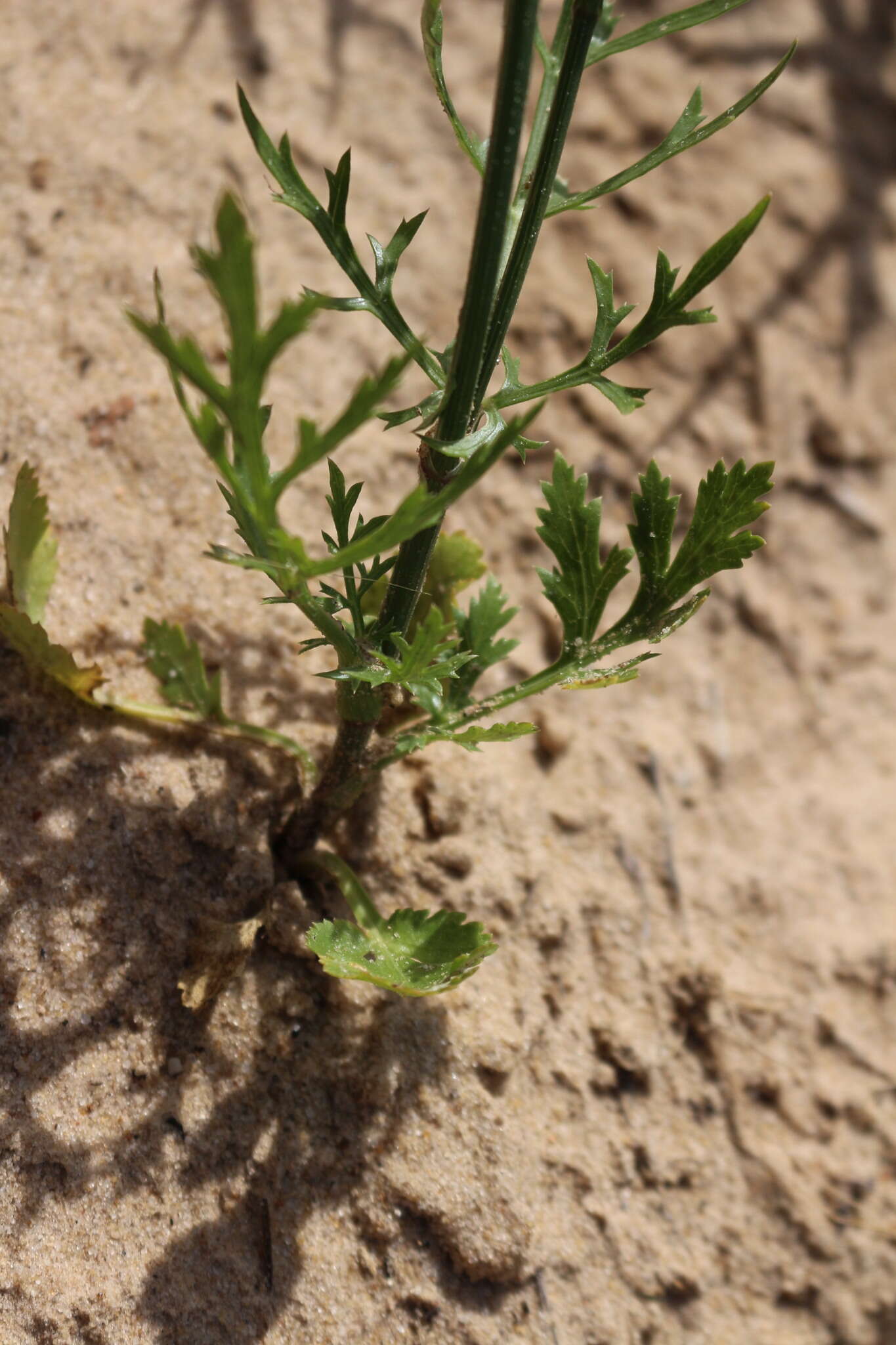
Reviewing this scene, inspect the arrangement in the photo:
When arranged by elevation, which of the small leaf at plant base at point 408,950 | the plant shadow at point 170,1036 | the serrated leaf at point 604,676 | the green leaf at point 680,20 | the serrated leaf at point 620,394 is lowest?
the plant shadow at point 170,1036

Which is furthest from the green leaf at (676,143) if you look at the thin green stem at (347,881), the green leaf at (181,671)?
the thin green stem at (347,881)

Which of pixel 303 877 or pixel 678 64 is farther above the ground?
pixel 678 64

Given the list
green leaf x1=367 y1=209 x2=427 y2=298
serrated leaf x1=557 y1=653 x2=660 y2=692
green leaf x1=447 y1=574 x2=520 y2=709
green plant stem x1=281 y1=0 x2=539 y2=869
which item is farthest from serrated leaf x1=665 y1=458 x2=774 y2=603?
green leaf x1=367 y1=209 x2=427 y2=298

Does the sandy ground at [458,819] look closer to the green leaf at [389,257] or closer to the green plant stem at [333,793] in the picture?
the green plant stem at [333,793]

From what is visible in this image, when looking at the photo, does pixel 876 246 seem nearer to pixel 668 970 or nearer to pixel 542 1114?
pixel 668 970

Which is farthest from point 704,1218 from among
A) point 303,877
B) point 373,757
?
point 373,757

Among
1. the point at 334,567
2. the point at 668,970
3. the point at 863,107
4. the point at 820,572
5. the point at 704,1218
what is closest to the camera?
the point at 334,567

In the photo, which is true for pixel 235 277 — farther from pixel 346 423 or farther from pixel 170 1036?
pixel 170 1036
